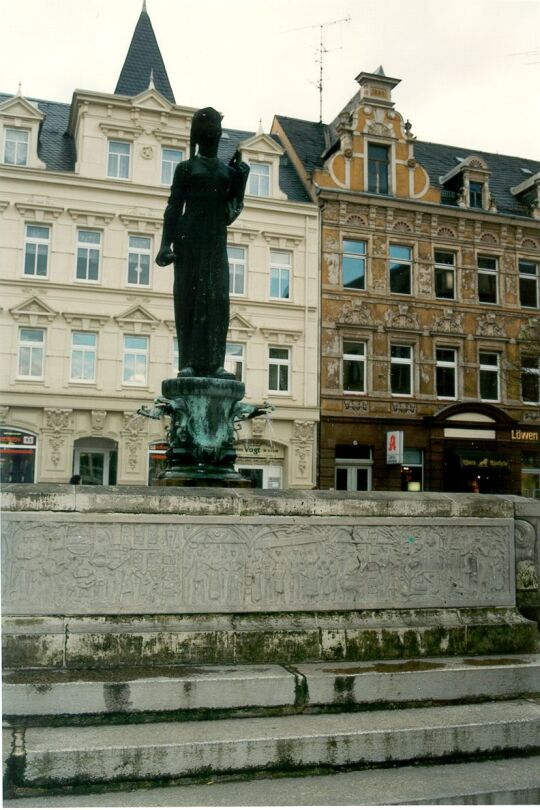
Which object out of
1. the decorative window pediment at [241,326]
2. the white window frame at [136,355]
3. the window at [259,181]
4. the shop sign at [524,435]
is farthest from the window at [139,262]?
the shop sign at [524,435]

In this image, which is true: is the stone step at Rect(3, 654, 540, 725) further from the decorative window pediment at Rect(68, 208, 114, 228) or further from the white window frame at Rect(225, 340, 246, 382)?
the decorative window pediment at Rect(68, 208, 114, 228)

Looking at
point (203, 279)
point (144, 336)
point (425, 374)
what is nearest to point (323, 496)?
point (203, 279)

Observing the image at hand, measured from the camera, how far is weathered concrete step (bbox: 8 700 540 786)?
3.54 m

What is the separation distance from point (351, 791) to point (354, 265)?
79.6 ft

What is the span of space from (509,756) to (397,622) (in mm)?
983

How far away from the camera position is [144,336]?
24.8m

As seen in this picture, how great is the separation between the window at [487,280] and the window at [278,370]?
7.48 meters

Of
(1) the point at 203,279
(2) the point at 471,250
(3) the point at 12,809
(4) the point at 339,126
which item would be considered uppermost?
(4) the point at 339,126

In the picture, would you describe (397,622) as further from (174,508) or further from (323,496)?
(174,508)

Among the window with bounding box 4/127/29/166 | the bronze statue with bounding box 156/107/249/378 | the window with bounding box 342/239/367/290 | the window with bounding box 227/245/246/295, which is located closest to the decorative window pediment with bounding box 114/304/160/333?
the window with bounding box 227/245/246/295

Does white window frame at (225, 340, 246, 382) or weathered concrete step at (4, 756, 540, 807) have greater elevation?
white window frame at (225, 340, 246, 382)

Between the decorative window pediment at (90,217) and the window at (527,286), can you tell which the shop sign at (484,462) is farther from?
the decorative window pediment at (90,217)

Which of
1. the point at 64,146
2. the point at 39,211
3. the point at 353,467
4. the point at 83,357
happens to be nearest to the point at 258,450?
the point at 353,467

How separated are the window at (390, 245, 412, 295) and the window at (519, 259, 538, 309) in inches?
169
